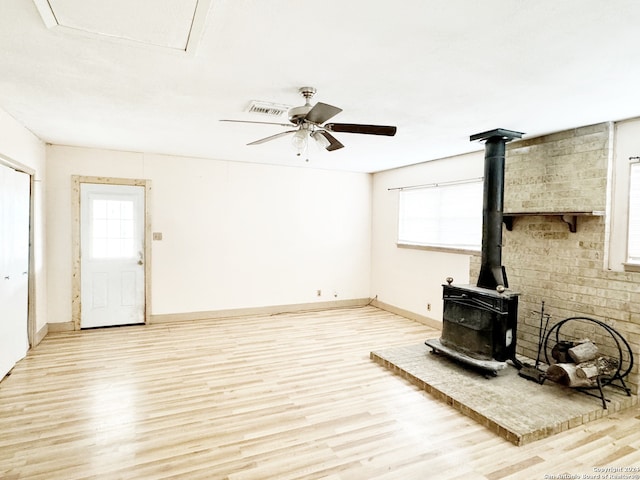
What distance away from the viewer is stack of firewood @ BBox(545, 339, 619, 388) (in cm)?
308

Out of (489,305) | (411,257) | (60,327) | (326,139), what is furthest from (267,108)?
(60,327)

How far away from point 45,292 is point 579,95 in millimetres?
6227

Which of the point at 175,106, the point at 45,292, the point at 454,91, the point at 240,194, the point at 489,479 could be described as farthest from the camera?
the point at 240,194

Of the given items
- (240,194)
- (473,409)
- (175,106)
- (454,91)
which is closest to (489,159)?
(454,91)

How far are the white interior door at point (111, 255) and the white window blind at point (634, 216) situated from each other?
5771 millimetres

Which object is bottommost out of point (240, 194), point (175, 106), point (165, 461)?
point (165, 461)

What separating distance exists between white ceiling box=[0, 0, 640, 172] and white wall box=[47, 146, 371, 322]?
140 centimetres

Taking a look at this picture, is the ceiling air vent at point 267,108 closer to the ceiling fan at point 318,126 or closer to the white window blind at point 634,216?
the ceiling fan at point 318,126

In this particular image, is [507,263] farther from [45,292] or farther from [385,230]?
[45,292]

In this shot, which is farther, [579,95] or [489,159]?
[489,159]

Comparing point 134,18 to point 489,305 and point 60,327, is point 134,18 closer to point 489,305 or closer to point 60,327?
point 489,305

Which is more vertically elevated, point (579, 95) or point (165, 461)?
point (579, 95)

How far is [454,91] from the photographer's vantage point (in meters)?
2.76

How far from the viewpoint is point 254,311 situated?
606 centimetres
